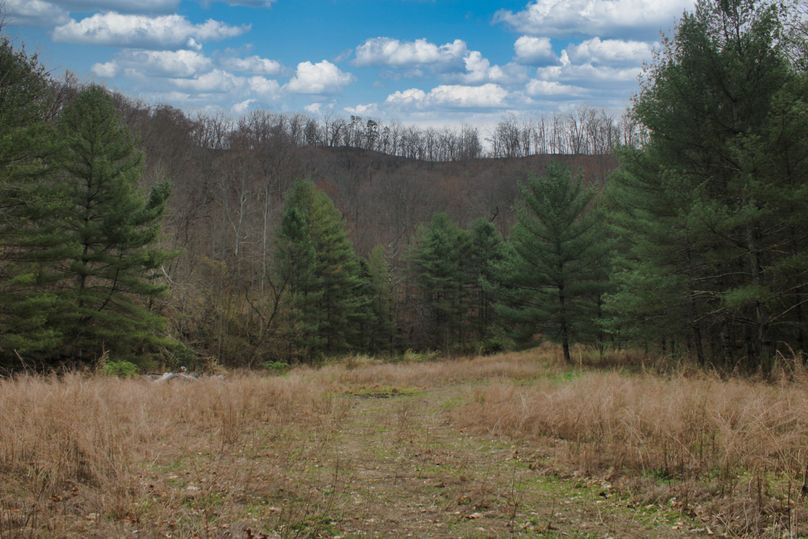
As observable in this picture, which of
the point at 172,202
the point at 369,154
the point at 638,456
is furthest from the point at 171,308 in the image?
the point at 369,154

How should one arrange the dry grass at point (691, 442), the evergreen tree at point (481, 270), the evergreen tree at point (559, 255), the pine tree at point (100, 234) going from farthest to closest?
1. the evergreen tree at point (481, 270)
2. the evergreen tree at point (559, 255)
3. the pine tree at point (100, 234)
4. the dry grass at point (691, 442)

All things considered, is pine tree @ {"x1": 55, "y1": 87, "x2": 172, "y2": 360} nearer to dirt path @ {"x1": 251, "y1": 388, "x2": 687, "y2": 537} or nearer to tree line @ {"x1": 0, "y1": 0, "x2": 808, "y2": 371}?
tree line @ {"x1": 0, "y1": 0, "x2": 808, "y2": 371}

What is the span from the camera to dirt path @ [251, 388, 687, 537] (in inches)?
178

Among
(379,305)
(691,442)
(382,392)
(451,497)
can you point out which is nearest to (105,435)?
(451,497)

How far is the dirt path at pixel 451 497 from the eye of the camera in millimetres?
4520

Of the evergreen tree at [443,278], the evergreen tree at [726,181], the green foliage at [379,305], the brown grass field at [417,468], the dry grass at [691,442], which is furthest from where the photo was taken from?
the green foliage at [379,305]

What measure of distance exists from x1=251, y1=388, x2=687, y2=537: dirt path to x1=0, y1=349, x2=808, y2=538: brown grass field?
0.08 ft

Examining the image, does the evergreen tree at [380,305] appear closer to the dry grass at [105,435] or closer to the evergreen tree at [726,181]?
the evergreen tree at [726,181]

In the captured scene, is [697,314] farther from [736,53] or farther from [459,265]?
[459,265]

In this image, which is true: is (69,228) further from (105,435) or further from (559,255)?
(559,255)

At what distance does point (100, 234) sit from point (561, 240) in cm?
1882

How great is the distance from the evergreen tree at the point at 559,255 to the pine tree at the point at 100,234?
51.5 feet

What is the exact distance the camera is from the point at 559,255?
2542 cm

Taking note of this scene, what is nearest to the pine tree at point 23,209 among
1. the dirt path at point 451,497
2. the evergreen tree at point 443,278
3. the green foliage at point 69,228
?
the green foliage at point 69,228
